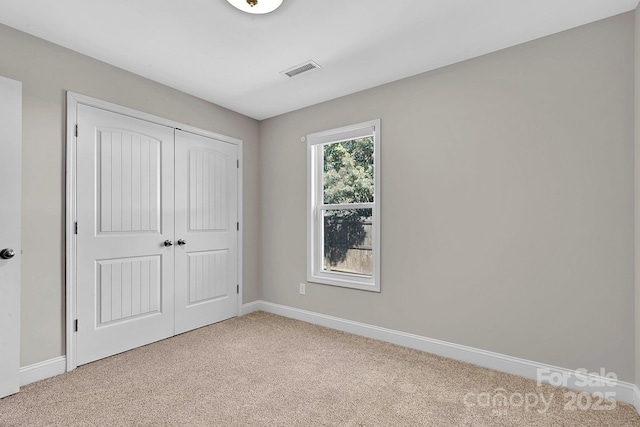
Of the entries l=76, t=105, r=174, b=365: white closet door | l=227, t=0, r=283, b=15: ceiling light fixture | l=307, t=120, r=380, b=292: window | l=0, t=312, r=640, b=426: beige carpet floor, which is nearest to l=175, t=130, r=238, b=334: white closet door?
l=76, t=105, r=174, b=365: white closet door

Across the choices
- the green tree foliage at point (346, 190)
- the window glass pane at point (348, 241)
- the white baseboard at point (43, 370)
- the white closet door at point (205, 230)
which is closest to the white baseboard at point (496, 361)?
the window glass pane at point (348, 241)

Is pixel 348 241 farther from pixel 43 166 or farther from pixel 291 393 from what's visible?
pixel 43 166

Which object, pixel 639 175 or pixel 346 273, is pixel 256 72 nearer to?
pixel 346 273

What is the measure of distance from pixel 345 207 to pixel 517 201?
162 cm

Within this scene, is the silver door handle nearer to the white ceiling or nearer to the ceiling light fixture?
the white ceiling

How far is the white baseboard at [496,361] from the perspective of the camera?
202 centimetres

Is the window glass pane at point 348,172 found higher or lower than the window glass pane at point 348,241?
higher

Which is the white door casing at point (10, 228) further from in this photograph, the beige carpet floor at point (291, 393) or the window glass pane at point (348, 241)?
the window glass pane at point (348, 241)

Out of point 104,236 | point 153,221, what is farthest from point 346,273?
point 104,236

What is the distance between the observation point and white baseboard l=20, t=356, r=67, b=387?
220 centimetres

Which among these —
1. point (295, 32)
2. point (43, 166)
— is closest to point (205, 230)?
point (43, 166)

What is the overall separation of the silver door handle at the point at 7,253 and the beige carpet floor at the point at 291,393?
0.92 metres

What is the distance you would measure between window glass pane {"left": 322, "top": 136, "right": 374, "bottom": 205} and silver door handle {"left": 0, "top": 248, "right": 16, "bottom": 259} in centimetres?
265

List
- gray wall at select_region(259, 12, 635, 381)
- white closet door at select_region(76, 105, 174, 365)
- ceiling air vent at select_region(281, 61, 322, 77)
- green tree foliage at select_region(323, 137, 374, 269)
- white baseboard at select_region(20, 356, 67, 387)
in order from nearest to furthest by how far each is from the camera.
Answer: gray wall at select_region(259, 12, 635, 381), white baseboard at select_region(20, 356, 67, 387), white closet door at select_region(76, 105, 174, 365), ceiling air vent at select_region(281, 61, 322, 77), green tree foliage at select_region(323, 137, 374, 269)
